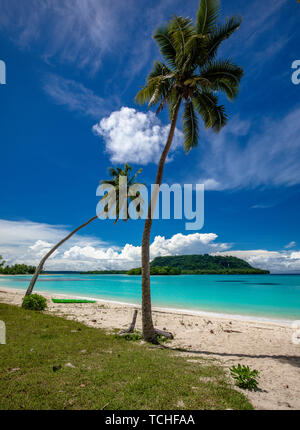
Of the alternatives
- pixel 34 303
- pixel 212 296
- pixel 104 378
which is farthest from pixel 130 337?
pixel 212 296

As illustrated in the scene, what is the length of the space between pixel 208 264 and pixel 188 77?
161119 mm

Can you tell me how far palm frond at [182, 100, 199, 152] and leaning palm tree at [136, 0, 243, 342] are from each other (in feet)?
0.67

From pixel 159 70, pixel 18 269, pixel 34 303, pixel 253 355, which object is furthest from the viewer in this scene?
pixel 18 269

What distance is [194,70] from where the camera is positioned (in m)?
8.46

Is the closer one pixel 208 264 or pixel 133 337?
pixel 133 337

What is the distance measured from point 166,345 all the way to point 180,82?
933 centimetres

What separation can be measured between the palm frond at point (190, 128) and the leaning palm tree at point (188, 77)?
20 centimetres

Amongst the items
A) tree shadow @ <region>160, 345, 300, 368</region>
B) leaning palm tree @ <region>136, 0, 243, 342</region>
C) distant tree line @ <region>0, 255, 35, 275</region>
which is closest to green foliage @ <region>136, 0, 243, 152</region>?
leaning palm tree @ <region>136, 0, 243, 342</region>

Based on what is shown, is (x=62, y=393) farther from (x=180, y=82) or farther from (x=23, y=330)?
(x=180, y=82)

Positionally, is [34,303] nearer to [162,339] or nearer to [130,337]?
[130,337]

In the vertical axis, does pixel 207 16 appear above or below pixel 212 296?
above

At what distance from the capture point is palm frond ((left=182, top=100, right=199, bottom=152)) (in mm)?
9555

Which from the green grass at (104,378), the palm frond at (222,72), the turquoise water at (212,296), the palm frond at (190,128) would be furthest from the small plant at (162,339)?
the turquoise water at (212,296)
